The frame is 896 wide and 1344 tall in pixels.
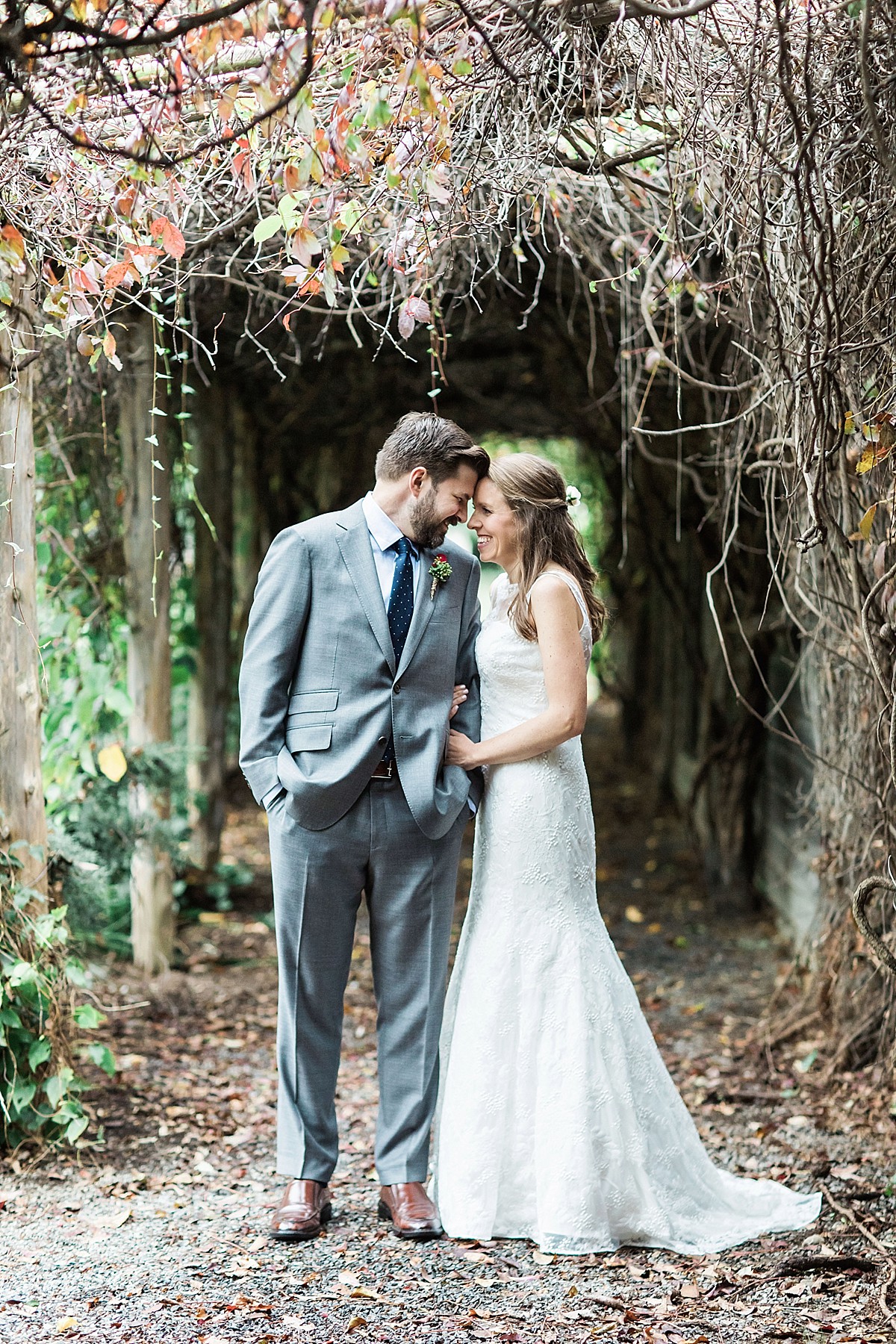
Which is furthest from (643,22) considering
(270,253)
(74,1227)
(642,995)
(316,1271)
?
(642,995)

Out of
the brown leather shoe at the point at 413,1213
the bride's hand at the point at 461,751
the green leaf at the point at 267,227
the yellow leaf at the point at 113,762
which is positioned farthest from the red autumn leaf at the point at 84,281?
the brown leather shoe at the point at 413,1213

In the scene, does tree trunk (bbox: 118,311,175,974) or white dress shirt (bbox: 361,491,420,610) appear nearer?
white dress shirt (bbox: 361,491,420,610)

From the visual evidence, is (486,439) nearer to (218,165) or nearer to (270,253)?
(270,253)

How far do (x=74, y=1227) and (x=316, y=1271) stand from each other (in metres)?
0.66

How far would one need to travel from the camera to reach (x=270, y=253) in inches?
160

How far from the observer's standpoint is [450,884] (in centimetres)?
318

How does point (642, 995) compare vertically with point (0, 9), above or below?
below

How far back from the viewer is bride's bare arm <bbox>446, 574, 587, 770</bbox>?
308cm

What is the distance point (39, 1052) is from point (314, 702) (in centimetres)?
131

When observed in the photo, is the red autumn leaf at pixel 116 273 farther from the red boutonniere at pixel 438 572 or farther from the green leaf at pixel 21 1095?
the green leaf at pixel 21 1095

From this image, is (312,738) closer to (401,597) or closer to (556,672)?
(401,597)

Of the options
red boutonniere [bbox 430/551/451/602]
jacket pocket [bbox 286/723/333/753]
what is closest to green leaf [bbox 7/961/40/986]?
jacket pocket [bbox 286/723/333/753]

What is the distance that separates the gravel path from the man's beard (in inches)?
66.5

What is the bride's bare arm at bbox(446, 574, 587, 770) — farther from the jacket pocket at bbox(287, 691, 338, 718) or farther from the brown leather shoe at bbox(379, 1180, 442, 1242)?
the brown leather shoe at bbox(379, 1180, 442, 1242)
